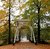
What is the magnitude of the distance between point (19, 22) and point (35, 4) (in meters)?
0.61

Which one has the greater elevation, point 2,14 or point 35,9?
point 35,9

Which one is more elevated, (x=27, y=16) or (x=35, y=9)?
(x=35, y=9)

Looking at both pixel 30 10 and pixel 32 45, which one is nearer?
pixel 32 45

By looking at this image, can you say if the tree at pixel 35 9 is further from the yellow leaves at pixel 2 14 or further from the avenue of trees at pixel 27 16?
the yellow leaves at pixel 2 14

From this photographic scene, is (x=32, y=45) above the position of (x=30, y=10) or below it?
below

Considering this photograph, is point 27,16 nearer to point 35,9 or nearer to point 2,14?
point 35,9

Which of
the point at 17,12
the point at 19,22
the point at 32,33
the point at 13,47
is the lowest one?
the point at 13,47

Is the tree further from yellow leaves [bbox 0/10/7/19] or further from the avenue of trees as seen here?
yellow leaves [bbox 0/10/7/19]

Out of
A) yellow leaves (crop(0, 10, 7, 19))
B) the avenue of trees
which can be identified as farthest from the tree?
yellow leaves (crop(0, 10, 7, 19))

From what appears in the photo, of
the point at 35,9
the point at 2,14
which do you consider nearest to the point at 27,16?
the point at 35,9

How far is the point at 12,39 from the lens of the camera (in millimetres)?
4023

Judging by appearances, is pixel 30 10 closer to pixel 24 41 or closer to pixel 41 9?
pixel 41 9

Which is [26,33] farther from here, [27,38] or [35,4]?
[35,4]

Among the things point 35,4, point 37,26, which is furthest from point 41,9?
point 37,26
